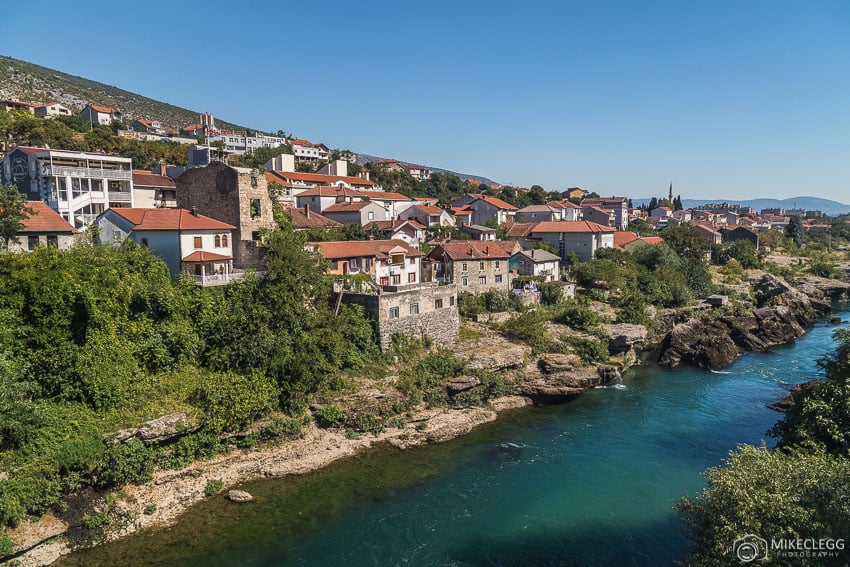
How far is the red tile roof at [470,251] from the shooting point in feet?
138

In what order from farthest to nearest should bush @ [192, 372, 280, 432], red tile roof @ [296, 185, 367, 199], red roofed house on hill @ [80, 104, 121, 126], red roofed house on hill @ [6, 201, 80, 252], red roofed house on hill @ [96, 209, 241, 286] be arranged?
1. red roofed house on hill @ [80, 104, 121, 126]
2. red tile roof @ [296, 185, 367, 199]
3. red roofed house on hill @ [96, 209, 241, 286]
4. red roofed house on hill @ [6, 201, 80, 252]
5. bush @ [192, 372, 280, 432]

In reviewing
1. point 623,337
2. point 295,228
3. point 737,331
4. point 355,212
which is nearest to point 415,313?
point 295,228

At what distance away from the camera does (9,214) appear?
27.5 m

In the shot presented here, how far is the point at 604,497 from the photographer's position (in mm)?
21734

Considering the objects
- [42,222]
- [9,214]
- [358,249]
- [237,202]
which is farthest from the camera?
[358,249]

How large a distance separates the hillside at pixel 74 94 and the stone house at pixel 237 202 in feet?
277

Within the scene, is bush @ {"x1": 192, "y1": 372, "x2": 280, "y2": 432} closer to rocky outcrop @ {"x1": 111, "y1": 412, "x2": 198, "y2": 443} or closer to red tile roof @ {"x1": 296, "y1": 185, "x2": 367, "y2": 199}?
rocky outcrop @ {"x1": 111, "y1": 412, "x2": 198, "y2": 443}

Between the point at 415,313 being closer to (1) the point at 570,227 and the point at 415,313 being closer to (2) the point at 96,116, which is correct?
(1) the point at 570,227

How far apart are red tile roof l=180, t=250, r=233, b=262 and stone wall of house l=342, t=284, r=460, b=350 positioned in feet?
25.7

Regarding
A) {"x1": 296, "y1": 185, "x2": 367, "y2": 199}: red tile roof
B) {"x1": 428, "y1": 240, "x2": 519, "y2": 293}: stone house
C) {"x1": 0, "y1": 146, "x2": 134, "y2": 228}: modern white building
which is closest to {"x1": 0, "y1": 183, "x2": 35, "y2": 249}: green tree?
{"x1": 0, "y1": 146, "x2": 134, "y2": 228}: modern white building

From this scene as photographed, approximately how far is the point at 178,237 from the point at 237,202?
4.86 meters

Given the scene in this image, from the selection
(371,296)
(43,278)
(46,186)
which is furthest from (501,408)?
(46,186)

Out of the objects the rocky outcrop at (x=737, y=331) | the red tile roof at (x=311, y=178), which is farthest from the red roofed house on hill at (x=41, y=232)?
the rocky outcrop at (x=737, y=331)

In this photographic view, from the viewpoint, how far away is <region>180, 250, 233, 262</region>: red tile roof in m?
30.8
